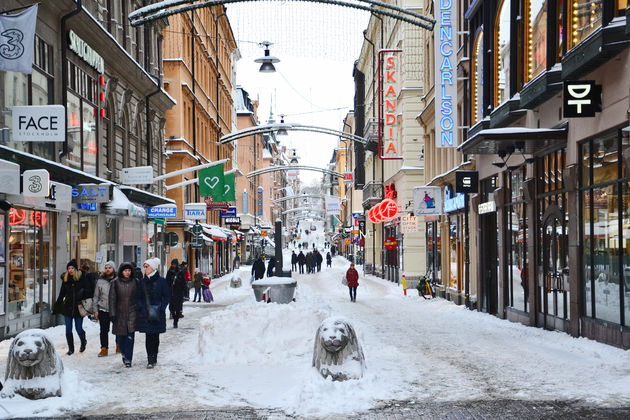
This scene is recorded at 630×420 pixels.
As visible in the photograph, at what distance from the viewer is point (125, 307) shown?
1284cm

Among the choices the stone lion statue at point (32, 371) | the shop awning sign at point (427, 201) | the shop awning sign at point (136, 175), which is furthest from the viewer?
the shop awning sign at point (427, 201)

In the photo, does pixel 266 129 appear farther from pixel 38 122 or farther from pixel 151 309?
pixel 151 309

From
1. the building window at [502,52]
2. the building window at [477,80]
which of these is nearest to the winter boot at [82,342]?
the building window at [502,52]

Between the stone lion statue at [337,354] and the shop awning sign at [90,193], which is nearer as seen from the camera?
the stone lion statue at [337,354]

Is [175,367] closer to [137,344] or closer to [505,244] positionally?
[137,344]

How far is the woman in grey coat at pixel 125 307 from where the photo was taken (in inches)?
502

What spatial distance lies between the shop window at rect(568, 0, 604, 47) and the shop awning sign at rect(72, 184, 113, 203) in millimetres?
12286

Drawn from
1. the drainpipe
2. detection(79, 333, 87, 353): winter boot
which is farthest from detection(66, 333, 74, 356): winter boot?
the drainpipe

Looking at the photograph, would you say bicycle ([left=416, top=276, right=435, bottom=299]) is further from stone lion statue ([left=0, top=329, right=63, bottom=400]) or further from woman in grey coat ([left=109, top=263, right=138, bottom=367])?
stone lion statue ([left=0, top=329, right=63, bottom=400])

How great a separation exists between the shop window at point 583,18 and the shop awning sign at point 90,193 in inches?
484

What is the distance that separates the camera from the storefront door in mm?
24016

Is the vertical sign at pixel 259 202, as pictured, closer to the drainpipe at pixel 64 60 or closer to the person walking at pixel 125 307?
the drainpipe at pixel 64 60

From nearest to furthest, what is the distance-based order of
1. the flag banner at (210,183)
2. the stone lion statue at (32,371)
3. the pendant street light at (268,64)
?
the stone lion statue at (32,371)
the pendant street light at (268,64)
the flag banner at (210,183)

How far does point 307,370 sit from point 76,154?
42.8ft
